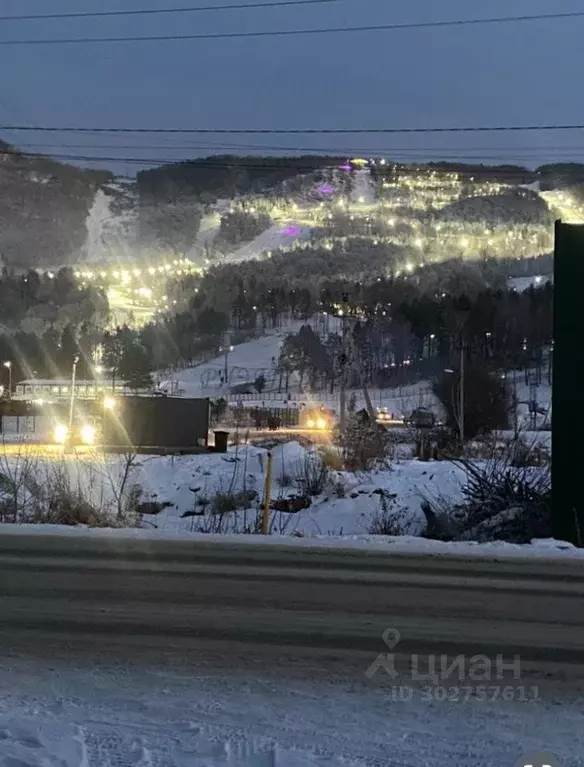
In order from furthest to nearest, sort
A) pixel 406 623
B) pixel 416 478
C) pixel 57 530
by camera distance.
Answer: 1. pixel 416 478
2. pixel 57 530
3. pixel 406 623

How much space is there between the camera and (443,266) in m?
178

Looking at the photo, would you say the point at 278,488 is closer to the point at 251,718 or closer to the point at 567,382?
the point at 567,382

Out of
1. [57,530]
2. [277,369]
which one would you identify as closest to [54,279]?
[277,369]

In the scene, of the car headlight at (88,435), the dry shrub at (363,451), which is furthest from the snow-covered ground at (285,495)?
the car headlight at (88,435)

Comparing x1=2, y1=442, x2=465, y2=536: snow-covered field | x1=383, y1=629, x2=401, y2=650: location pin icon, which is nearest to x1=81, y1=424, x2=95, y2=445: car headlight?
x1=2, y1=442, x2=465, y2=536: snow-covered field

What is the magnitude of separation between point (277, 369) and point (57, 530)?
113 m

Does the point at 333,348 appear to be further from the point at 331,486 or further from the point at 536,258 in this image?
the point at 331,486

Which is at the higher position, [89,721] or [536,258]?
[536,258]

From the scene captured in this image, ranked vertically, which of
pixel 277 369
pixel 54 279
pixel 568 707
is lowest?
pixel 568 707

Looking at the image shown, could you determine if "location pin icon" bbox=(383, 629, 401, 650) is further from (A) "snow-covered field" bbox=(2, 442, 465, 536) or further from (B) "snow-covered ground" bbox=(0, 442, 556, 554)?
(A) "snow-covered field" bbox=(2, 442, 465, 536)

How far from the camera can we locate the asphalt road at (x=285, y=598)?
572 centimetres

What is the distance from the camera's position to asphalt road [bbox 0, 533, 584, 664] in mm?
5719

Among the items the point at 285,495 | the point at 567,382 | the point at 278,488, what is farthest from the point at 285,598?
the point at 278,488

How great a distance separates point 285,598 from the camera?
6.76m
